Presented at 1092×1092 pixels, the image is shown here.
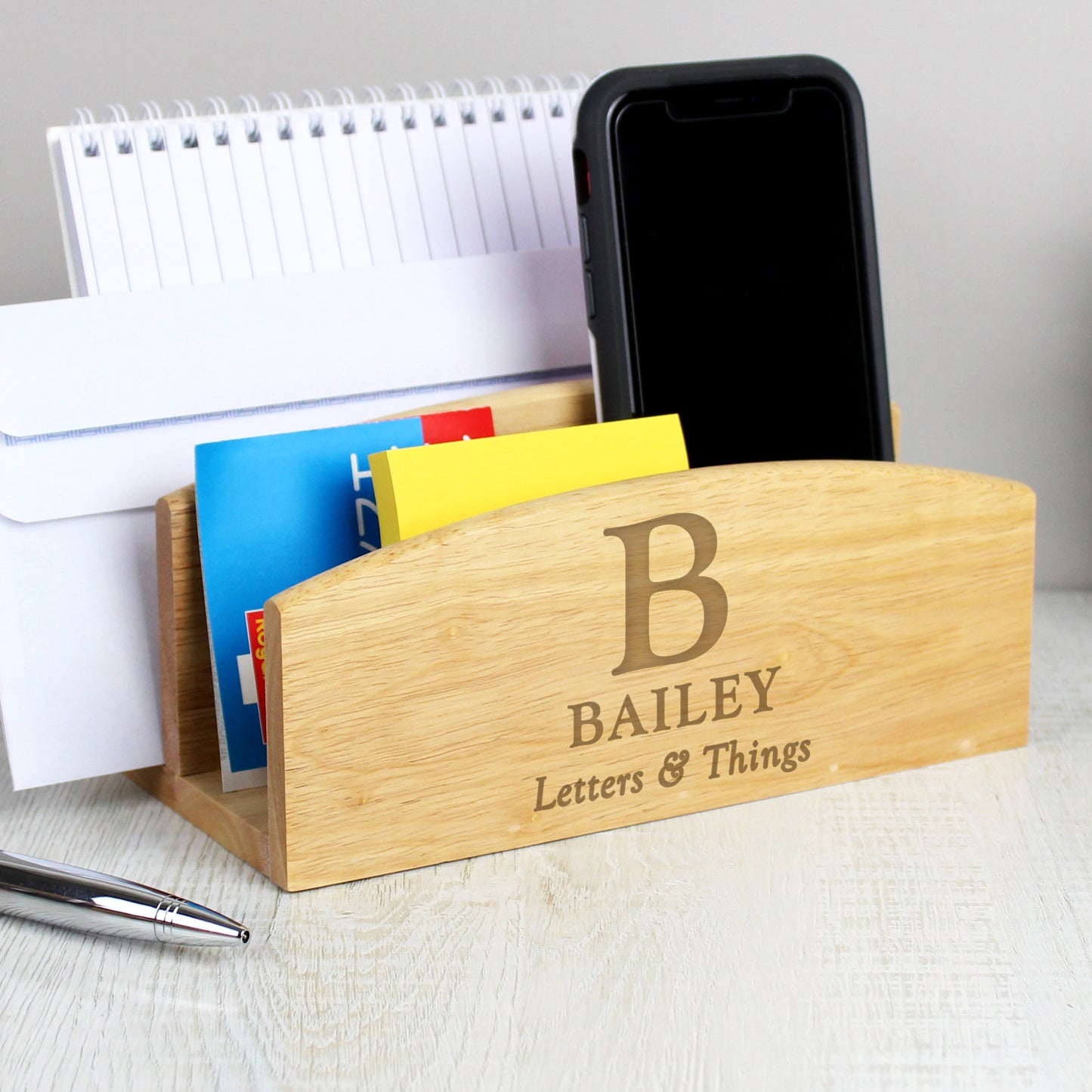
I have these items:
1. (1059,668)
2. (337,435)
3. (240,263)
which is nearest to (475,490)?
(337,435)

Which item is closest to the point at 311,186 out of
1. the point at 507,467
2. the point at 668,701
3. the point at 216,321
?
the point at 216,321

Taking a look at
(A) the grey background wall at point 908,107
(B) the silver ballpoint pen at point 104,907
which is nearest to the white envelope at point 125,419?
(B) the silver ballpoint pen at point 104,907

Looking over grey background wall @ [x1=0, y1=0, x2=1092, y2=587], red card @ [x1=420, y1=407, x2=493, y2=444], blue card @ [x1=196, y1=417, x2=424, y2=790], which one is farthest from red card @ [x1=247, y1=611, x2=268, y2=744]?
grey background wall @ [x1=0, y1=0, x2=1092, y2=587]

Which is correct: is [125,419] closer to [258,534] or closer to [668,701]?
[258,534]

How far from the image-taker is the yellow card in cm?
48

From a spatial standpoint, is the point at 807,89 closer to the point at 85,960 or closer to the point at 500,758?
the point at 500,758

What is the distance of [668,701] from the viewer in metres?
0.48

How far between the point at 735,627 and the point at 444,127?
30cm

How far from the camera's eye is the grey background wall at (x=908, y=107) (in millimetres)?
768

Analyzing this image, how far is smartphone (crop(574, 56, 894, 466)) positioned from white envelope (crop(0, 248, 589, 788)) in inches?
3.4

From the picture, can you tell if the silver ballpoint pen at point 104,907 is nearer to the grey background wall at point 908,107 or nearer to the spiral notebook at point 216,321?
the spiral notebook at point 216,321

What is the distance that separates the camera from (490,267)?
60 cm

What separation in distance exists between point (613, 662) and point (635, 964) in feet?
0.38

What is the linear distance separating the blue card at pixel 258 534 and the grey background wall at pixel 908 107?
35 cm
